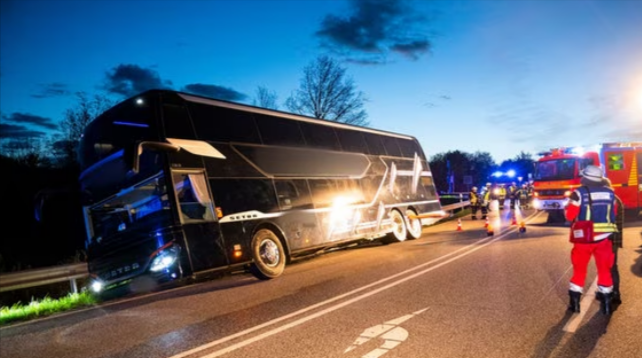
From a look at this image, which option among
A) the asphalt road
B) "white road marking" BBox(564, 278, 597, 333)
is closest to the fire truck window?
the asphalt road

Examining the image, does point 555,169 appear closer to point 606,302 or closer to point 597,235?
point 597,235

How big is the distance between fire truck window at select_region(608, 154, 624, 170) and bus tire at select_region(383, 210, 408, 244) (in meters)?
9.19

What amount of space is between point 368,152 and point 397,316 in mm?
8556

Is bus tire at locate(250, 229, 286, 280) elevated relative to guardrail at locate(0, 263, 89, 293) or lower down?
lower down

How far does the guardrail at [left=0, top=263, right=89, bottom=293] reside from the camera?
817 cm

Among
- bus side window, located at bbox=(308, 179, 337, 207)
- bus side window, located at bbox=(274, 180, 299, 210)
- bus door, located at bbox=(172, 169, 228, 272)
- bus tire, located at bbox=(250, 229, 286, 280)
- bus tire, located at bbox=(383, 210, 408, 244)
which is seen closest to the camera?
bus door, located at bbox=(172, 169, 228, 272)

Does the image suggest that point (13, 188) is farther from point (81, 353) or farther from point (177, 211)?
point (81, 353)

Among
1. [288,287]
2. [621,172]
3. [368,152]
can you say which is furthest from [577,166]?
[288,287]

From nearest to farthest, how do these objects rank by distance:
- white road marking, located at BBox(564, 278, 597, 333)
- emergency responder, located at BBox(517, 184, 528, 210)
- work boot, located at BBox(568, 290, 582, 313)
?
white road marking, located at BBox(564, 278, 597, 333) < work boot, located at BBox(568, 290, 582, 313) < emergency responder, located at BBox(517, 184, 528, 210)

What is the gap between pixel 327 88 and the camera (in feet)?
106

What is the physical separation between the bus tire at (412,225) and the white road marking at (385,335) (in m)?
9.67

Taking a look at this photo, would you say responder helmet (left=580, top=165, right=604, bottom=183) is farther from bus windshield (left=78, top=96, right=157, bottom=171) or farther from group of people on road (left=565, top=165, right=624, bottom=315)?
bus windshield (left=78, top=96, right=157, bottom=171)

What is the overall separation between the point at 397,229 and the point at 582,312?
29.4 ft

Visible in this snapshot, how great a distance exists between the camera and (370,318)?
5422mm
